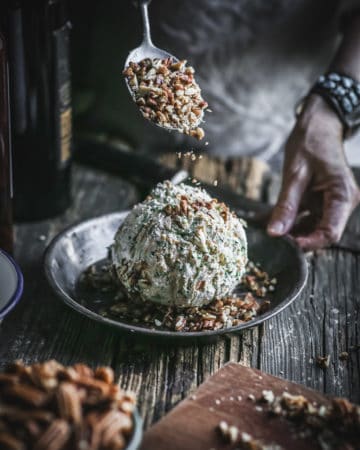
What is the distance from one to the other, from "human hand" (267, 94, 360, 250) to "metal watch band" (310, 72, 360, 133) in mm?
22

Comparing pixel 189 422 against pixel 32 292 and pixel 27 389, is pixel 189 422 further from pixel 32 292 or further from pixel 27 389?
pixel 32 292

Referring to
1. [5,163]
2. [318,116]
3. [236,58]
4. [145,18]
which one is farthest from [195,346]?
[236,58]

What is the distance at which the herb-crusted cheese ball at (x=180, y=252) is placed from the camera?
1.57 meters

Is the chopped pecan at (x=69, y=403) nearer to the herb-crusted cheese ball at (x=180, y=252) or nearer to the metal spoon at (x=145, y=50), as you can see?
the herb-crusted cheese ball at (x=180, y=252)

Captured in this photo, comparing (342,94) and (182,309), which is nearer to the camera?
(182,309)

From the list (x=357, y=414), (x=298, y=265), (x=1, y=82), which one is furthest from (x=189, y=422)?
(x=1, y=82)

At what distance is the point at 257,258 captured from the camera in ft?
6.25

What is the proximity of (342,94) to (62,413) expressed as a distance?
4.74 feet

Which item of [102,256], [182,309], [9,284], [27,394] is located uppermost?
[27,394]

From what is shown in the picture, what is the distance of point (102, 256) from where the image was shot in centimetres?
189

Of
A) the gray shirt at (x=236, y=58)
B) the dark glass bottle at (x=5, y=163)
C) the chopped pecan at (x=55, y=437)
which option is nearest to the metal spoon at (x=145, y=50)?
the dark glass bottle at (x=5, y=163)

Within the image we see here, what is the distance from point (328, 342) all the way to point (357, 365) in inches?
3.9

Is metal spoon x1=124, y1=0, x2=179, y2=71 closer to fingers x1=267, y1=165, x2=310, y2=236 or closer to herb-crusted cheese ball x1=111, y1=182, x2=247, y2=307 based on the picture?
herb-crusted cheese ball x1=111, y1=182, x2=247, y2=307

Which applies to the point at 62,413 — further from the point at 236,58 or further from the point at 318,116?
the point at 236,58
